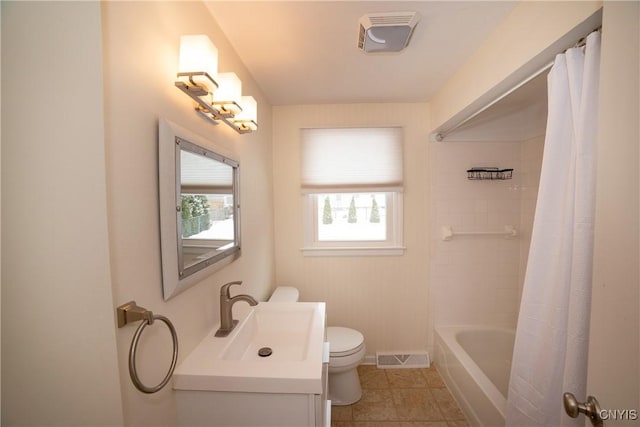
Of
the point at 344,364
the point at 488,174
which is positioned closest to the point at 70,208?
the point at 344,364

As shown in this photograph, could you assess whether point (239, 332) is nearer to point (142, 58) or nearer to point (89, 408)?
point (89, 408)

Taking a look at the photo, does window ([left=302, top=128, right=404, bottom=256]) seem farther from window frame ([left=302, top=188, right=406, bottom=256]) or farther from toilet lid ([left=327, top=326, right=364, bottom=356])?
toilet lid ([left=327, top=326, right=364, bottom=356])

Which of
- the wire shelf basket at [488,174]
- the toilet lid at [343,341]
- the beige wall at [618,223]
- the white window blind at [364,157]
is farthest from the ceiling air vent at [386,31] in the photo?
the toilet lid at [343,341]

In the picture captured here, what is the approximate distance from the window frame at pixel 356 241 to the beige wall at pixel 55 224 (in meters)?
1.69

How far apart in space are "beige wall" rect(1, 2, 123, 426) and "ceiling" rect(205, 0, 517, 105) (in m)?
0.72

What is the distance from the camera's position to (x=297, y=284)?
7.48 ft

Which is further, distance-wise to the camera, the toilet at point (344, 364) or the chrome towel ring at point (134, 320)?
the toilet at point (344, 364)

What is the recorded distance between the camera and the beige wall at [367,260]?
7.25 ft

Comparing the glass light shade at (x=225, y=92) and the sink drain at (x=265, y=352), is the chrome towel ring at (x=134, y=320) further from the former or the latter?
the glass light shade at (x=225, y=92)

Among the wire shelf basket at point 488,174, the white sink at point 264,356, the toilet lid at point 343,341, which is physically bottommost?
the toilet lid at point 343,341

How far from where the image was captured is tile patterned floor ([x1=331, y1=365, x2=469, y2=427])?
1.67 metres

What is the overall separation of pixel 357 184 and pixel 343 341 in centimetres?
125

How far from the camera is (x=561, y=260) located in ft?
3.15

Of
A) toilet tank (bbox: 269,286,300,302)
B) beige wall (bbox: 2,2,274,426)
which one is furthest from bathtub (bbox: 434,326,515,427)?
beige wall (bbox: 2,2,274,426)
